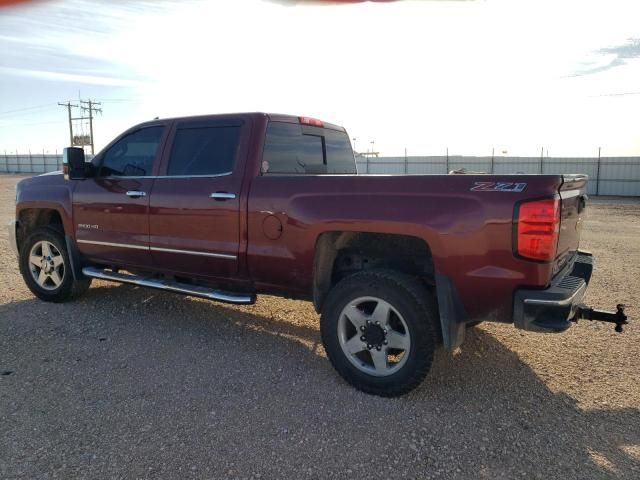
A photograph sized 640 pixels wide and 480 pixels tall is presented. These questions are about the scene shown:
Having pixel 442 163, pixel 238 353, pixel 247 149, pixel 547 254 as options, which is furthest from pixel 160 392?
pixel 442 163

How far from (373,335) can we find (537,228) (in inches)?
51.8

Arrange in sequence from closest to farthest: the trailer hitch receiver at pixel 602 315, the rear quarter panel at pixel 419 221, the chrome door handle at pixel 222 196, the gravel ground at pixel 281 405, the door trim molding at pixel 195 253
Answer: the gravel ground at pixel 281 405, the rear quarter panel at pixel 419 221, the trailer hitch receiver at pixel 602 315, the chrome door handle at pixel 222 196, the door trim molding at pixel 195 253

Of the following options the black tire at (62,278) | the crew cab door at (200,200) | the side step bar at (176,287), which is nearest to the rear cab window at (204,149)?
the crew cab door at (200,200)

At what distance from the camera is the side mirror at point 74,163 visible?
5.23 m

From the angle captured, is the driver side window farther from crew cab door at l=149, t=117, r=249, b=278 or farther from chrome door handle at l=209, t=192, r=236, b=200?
chrome door handle at l=209, t=192, r=236, b=200

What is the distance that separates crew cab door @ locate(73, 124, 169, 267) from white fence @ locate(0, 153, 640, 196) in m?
19.8

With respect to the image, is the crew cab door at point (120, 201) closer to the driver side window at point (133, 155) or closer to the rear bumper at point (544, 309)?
the driver side window at point (133, 155)

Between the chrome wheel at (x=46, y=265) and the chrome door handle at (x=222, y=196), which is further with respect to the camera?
the chrome wheel at (x=46, y=265)

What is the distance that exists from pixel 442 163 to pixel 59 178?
2830 cm

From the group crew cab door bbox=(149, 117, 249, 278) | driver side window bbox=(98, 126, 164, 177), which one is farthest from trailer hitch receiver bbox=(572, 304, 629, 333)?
driver side window bbox=(98, 126, 164, 177)

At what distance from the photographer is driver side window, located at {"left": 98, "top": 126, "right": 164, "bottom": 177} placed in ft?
16.6

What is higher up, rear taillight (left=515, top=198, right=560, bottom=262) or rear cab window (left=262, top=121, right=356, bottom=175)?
rear cab window (left=262, top=121, right=356, bottom=175)

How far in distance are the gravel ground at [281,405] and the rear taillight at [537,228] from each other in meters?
1.11

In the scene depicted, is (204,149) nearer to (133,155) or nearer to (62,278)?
(133,155)
